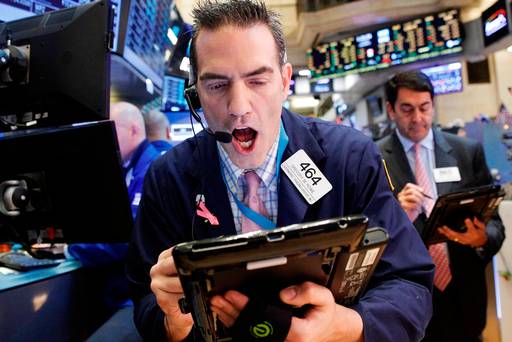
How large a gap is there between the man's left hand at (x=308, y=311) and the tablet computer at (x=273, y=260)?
0.05 feet

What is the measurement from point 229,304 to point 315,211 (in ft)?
1.49

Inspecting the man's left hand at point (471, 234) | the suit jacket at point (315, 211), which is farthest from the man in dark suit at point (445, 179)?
the suit jacket at point (315, 211)

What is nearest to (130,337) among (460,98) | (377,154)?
(377,154)

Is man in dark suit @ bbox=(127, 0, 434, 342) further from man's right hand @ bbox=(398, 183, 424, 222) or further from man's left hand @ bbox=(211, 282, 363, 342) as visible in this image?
man's right hand @ bbox=(398, 183, 424, 222)

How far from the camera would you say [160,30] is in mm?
2893

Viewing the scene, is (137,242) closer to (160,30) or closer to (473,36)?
(160,30)

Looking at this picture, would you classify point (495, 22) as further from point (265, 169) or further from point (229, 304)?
point (229, 304)

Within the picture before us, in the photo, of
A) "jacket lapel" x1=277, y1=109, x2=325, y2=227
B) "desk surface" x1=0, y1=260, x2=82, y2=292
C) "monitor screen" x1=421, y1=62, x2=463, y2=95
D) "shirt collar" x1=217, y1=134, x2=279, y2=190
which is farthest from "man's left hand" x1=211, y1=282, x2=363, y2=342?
"monitor screen" x1=421, y1=62, x2=463, y2=95

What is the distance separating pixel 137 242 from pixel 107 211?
15cm

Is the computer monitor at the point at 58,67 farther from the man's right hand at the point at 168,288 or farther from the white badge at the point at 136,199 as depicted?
the white badge at the point at 136,199

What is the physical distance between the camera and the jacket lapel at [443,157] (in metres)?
2.01

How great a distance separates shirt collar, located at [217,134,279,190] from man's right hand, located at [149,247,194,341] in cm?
37

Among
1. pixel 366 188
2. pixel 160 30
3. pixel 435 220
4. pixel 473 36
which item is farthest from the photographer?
pixel 473 36

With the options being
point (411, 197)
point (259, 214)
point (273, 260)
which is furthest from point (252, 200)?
point (411, 197)
